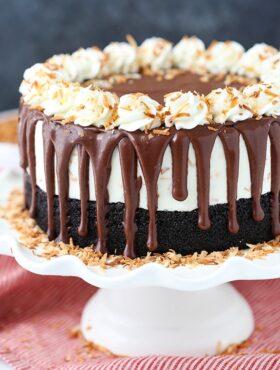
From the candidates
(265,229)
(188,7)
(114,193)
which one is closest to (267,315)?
(265,229)

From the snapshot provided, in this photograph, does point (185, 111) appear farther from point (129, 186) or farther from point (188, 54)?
point (188, 54)

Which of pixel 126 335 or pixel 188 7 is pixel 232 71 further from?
pixel 188 7

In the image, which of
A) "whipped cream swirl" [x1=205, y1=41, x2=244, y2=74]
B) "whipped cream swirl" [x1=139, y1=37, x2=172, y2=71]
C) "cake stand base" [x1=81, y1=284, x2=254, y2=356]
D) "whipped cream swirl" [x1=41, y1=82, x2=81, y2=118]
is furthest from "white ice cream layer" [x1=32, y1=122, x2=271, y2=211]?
"whipped cream swirl" [x1=139, y1=37, x2=172, y2=71]

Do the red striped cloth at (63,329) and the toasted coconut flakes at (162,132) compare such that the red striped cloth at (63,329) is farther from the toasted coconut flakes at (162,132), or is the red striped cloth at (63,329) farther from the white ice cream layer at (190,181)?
the toasted coconut flakes at (162,132)

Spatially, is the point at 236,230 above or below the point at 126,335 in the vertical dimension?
above

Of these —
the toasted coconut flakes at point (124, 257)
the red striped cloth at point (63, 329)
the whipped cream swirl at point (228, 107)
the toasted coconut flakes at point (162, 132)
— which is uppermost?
the whipped cream swirl at point (228, 107)

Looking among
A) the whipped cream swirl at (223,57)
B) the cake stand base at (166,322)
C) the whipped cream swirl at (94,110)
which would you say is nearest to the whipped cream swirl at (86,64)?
the whipped cream swirl at (223,57)
